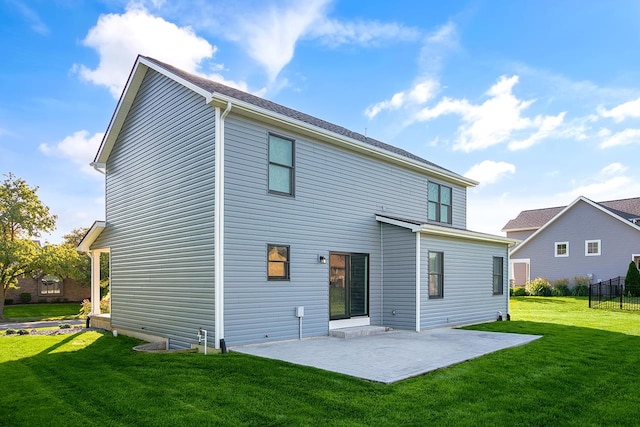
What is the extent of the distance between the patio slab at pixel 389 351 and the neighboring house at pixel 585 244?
19256 mm

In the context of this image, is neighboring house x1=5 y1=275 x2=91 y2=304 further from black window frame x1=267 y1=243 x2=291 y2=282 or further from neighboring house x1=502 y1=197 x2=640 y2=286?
neighboring house x1=502 y1=197 x2=640 y2=286

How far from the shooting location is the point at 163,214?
10875 millimetres

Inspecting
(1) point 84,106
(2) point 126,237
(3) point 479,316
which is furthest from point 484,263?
(1) point 84,106

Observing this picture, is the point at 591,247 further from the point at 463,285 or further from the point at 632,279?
the point at 463,285

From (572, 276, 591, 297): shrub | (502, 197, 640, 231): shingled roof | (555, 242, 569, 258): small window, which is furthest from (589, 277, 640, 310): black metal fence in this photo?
(502, 197, 640, 231): shingled roof

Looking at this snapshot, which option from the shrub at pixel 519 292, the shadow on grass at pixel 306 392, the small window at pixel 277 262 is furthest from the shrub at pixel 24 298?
the shrub at pixel 519 292

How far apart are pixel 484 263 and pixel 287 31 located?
9.69m

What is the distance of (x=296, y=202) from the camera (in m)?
10.5

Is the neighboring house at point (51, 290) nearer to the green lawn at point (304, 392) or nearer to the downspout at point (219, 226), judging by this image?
the green lawn at point (304, 392)

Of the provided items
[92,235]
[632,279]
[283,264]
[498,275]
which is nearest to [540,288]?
[632,279]

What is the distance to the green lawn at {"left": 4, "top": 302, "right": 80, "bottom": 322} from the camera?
71.5 feet

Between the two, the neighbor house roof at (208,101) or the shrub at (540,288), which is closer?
the neighbor house roof at (208,101)

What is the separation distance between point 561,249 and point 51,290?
114ft

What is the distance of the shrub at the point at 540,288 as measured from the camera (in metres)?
27.7
